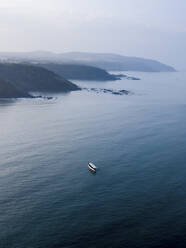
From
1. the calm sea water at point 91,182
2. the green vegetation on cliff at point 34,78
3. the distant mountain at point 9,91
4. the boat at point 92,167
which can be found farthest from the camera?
the green vegetation on cliff at point 34,78

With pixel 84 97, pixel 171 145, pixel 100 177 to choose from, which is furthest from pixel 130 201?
pixel 84 97

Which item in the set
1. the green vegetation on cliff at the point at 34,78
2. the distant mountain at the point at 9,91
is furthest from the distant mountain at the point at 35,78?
the distant mountain at the point at 9,91

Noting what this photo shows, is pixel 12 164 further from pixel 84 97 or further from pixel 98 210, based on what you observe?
pixel 84 97

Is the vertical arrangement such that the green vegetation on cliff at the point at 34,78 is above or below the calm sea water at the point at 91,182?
below

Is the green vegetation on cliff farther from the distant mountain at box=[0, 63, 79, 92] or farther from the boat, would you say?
the boat

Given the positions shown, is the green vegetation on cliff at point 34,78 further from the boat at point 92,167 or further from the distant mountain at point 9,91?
the boat at point 92,167
